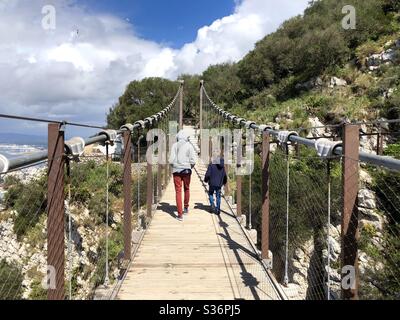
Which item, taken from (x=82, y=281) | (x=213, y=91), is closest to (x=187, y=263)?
(x=82, y=281)

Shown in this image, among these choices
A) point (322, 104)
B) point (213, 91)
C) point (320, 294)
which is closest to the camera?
point (320, 294)

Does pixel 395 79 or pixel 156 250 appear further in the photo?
pixel 395 79

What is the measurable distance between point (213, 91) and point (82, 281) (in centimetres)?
2140

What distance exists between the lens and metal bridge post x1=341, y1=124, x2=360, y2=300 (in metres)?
1.68

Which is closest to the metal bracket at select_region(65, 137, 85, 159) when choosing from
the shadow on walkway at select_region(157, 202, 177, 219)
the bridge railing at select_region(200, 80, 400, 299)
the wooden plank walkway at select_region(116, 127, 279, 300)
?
the wooden plank walkway at select_region(116, 127, 279, 300)

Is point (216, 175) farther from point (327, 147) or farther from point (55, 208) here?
point (55, 208)

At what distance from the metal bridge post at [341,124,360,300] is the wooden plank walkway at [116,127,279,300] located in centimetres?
114

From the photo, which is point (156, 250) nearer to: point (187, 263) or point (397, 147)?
point (187, 263)

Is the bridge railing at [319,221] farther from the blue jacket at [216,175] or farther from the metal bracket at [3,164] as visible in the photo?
the metal bracket at [3,164]

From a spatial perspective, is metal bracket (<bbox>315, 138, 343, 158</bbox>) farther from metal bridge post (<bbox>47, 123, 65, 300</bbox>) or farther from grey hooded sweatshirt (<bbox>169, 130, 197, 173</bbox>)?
grey hooded sweatshirt (<bbox>169, 130, 197, 173</bbox>)

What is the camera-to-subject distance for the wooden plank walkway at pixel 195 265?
2893mm

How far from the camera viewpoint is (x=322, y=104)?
17203 millimetres

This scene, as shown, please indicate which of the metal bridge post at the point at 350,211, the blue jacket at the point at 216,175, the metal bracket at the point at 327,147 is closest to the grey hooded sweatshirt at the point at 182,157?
the blue jacket at the point at 216,175

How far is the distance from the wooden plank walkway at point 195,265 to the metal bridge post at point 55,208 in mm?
1134
